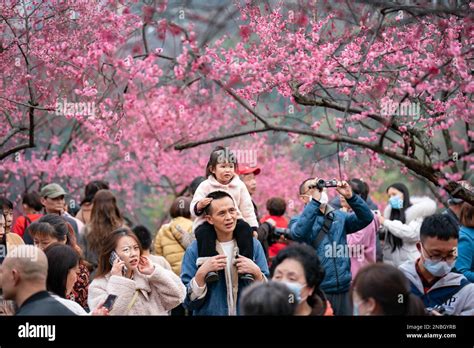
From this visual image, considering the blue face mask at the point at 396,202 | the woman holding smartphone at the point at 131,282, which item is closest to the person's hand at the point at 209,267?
the woman holding smartphone at the point at 131,282

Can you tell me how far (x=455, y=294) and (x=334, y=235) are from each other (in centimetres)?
155

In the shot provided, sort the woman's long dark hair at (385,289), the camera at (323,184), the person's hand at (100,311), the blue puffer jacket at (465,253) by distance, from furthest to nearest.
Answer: the camera at (323,184)
the blue puffer jacket at (465,253)
the person's hand at (100,311)
the woman's long dark hair at (385,289)

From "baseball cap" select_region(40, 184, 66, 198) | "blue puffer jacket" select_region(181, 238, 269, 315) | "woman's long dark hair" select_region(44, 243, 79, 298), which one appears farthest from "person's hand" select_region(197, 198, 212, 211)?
"baseball cap" select_region(40, 184, 66, 198)

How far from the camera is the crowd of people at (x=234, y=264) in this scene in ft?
15.0

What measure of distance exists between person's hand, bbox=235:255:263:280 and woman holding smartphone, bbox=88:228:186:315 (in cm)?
47

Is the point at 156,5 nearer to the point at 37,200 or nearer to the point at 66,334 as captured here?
the point at 66,334

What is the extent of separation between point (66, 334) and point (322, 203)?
253 cm

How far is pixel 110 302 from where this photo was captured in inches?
224

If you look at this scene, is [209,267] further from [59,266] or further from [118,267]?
[59,266]

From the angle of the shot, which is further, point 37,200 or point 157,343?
point 37,200

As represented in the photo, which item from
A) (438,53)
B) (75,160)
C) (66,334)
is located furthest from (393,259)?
(75,160)

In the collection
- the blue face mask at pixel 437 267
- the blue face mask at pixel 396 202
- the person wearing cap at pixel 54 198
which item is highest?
the person wearing cap at pixel 54 198

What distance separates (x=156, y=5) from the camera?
6352 millimetres

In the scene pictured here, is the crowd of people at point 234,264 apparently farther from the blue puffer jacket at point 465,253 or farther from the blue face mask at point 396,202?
the blue face mask at point 396,202
